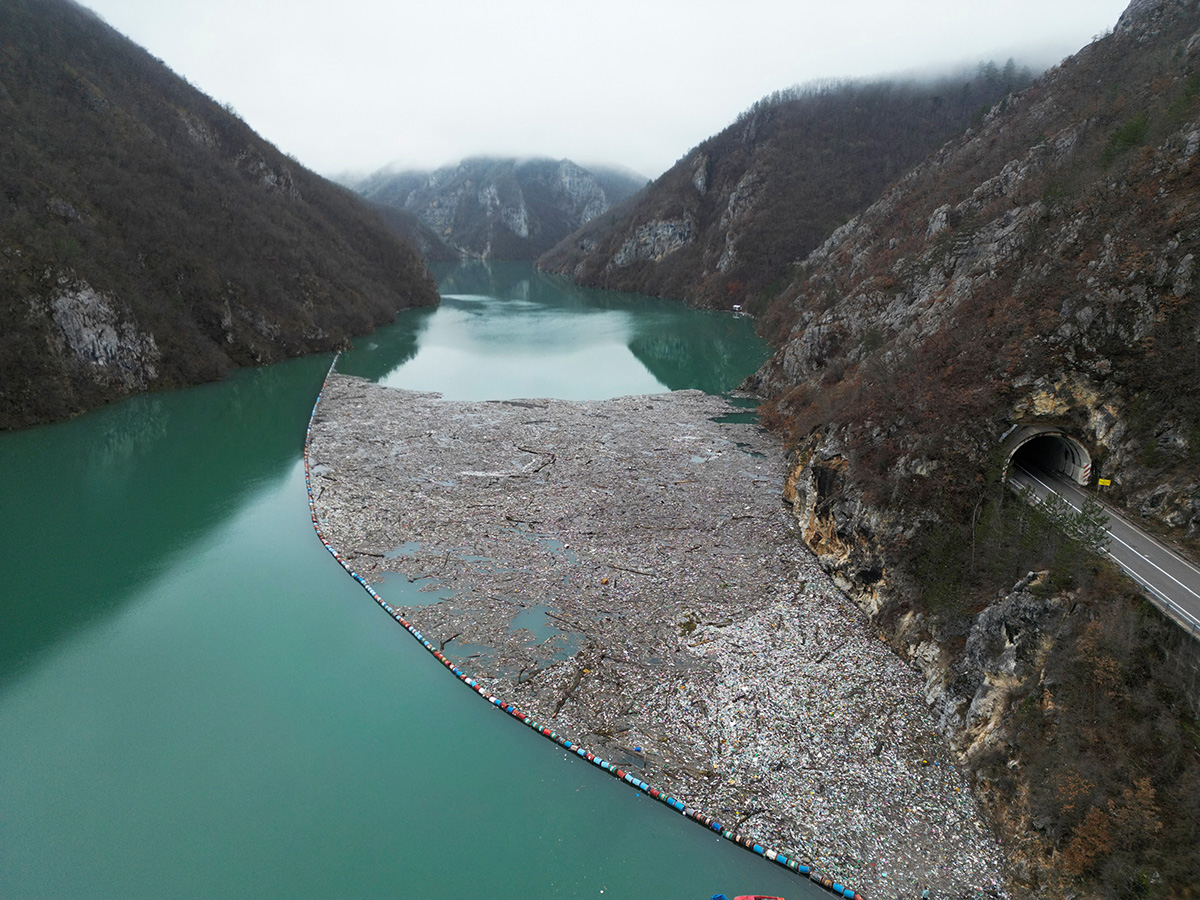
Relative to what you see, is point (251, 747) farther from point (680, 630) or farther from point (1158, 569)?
point (1158, 569)

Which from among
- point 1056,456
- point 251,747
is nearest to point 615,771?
point 251,747

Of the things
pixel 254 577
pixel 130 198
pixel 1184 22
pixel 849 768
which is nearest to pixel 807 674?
pixel 849 768

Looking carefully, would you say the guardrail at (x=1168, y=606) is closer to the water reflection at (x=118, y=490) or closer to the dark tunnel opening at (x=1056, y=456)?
the dark tunnel opening at (x=1056, y=456)

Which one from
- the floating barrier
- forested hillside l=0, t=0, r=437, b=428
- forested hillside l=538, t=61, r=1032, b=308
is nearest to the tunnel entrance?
the floating barrier

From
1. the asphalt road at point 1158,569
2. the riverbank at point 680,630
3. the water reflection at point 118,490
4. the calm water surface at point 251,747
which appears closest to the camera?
the asphalt road at point 1158,569

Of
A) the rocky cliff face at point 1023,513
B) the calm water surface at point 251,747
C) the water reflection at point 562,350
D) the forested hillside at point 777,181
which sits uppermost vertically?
the forested hillside at point 777,181

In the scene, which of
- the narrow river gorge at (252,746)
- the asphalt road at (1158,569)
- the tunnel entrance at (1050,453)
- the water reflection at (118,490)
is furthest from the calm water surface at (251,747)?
the tunnel entrance at (1050,453)

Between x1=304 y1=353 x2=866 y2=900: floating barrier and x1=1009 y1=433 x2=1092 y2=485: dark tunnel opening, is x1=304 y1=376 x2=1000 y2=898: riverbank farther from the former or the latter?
x1=1009 y1=433 x2=1092 y2=485: dark tunnel opening
